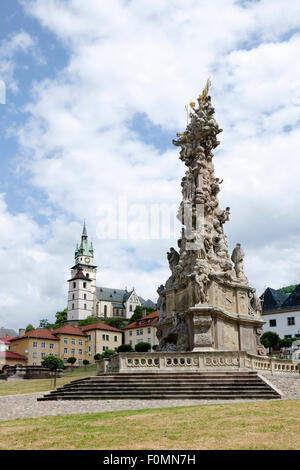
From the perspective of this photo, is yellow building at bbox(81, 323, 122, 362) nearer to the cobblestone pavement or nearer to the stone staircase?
the stone staircase

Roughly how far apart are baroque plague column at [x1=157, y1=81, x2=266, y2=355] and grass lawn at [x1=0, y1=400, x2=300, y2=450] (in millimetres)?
12127

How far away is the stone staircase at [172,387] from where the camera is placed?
20.7 m

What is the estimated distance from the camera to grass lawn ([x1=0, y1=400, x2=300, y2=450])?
10977 mm

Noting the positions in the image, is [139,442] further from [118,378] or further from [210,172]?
[210,172]

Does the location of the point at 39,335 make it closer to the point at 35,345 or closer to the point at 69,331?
the point at 35,345

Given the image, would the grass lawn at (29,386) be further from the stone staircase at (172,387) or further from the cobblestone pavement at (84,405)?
the cobblestone pavement at (84,405)

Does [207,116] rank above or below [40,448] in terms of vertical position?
above

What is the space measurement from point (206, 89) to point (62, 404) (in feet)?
87.0

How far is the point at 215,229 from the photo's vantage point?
33.8 m

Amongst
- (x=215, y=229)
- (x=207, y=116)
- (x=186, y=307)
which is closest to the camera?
(x=186, y=307)

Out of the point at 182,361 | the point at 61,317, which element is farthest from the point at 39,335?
the point at 182,361

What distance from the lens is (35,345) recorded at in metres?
97.3

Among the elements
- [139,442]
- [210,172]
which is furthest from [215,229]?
[139,442]

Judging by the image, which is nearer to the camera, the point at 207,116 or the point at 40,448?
the point at 40,448
